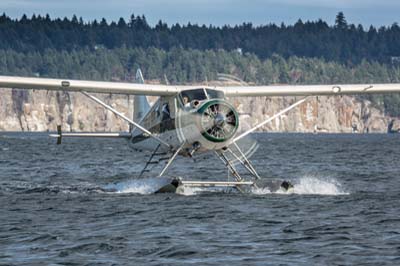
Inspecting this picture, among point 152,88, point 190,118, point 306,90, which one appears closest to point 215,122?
point 190,118

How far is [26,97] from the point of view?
14800 centimetres

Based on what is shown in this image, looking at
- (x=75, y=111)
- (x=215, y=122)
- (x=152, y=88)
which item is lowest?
(x=215, y=122)

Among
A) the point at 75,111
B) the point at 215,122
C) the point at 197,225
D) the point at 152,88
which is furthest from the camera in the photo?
the point at 75,111

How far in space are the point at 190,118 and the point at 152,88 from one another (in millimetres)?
1774

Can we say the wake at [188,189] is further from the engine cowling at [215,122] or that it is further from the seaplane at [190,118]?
the engine cowling at [215,122]

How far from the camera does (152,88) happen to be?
21.7 m

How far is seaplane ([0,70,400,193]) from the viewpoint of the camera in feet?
65.0

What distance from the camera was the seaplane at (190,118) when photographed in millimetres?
19812

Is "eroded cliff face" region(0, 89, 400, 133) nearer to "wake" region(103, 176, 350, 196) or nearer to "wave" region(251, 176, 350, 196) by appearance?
"wave" region(251, 176, 350, 196)

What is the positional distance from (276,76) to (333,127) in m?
27.8

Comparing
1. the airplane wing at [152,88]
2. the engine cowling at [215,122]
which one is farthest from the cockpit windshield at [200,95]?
the airplane wing at [152,88]

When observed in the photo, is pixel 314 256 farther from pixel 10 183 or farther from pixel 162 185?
pixel 10 183

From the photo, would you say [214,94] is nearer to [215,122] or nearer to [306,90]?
[215,122]

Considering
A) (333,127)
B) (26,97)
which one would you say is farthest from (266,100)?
(26,97)
